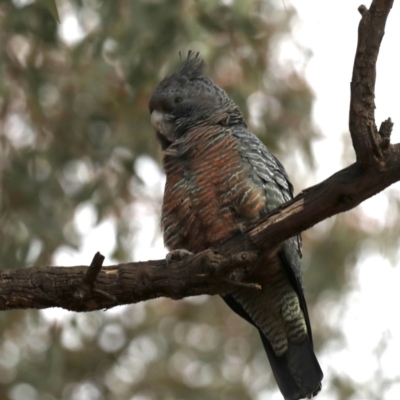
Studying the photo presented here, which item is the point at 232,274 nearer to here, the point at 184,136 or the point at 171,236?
the point at 171,236

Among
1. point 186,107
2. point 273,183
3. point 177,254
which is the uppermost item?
point 186,107

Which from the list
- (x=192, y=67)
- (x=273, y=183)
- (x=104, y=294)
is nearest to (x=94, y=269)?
(x=104, y=294)

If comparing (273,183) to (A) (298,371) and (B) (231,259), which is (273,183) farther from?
(A) (298,371)

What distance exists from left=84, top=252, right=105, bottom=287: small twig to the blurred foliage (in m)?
2.70

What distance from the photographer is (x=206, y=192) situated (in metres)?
3.83

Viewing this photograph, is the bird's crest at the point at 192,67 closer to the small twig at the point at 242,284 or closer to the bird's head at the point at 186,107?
the bird's head at the point at 186,107

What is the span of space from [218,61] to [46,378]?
3251mm

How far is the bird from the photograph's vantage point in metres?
3.78

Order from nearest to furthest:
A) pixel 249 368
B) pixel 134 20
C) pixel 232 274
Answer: pixel 232 274 < pixel 134 20 < pixel 249 368

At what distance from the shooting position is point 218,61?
648cm

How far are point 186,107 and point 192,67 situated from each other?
0.49m

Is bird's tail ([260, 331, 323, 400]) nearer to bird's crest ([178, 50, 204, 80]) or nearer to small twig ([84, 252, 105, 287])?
small twig ([84, 252, 105, 287])

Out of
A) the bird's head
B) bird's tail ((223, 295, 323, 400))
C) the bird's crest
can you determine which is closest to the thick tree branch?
bird's tail ((223, 295, 323, 400))

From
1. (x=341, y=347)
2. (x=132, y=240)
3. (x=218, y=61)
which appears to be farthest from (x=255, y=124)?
(x=341, y=347)
